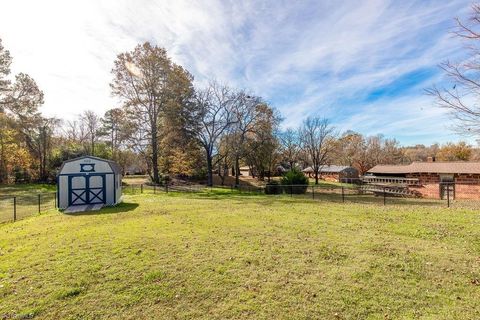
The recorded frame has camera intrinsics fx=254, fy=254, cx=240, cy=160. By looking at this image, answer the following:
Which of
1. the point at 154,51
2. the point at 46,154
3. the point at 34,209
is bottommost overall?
the point at 34,209

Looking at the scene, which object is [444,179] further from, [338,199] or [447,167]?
[338,199]

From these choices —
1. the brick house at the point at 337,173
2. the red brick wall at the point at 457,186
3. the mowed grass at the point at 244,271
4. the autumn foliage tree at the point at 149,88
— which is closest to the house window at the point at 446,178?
the red brick wall at the point at 457,186

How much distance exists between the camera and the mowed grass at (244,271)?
4.04m

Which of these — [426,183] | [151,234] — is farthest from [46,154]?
[426,183]

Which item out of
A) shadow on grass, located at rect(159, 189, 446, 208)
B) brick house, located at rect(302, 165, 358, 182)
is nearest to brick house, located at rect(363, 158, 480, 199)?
shadow on grass, located at rect(159, 189, 446, 208)

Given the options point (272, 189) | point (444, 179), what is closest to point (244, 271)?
point (272, 189)

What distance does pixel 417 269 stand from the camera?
5336 millimetres

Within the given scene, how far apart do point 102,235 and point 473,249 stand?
1057cm

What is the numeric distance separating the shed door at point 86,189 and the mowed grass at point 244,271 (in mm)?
6189

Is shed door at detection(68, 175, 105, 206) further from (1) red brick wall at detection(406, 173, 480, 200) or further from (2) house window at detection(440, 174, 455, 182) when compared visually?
(2) house window at detection(440, 174, 455, 182)

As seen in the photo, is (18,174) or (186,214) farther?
(18,174)

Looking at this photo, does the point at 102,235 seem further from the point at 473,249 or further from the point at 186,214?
the point at 473,249

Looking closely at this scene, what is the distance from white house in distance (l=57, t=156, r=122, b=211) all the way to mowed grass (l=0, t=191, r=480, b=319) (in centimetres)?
613

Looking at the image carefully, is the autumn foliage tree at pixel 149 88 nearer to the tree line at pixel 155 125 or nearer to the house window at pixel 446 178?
the tree line at pixel 155 125
